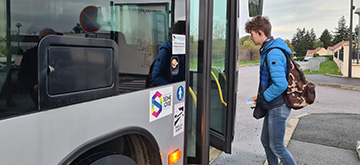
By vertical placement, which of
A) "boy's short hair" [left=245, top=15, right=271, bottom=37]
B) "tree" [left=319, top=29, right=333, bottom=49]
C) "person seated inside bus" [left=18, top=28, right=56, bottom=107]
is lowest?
"person seated inside bus" [left=18, top=28, right=56, bottom=107]

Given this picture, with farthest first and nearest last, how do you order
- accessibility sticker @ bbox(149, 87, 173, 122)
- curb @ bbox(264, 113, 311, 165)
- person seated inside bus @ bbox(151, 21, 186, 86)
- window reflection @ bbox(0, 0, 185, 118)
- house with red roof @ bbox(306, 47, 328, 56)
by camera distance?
house with red roof @ bbox(306, 47, 328, 56) < curb @ bbox(264, 113, 311, 165) < person seated inside bus @ bbox(151, 21, 186, 86) < accessibility sticker @ bbox(149, 87, 173, 122) < window reflection @ bbox(0, 0, 185, 118)

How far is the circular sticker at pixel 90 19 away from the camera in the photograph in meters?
1.48

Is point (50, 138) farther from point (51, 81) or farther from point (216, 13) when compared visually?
point (216, 13)

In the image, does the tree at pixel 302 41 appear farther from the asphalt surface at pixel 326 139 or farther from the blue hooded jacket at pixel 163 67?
the blue hooded jacket at pixel 163 67

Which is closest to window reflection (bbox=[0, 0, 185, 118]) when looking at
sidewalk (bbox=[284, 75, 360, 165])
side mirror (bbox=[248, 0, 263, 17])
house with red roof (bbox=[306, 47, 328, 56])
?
side mirror (bbox=[248, 0, 263, 17])

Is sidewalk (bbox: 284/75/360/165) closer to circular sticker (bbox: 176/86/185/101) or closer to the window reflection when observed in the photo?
circular sticker (bbox: 176/86/185/101)

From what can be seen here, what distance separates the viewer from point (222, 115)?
157 inches

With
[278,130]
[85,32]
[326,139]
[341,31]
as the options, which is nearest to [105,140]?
[85,32]

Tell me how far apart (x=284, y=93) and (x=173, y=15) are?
1.56 meters

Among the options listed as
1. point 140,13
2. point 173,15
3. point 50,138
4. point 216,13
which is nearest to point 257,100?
point 216,13

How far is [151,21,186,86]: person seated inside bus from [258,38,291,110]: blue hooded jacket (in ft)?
3.41

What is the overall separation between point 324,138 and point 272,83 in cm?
319

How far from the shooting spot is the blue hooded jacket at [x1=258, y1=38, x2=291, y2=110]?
303 centimetres

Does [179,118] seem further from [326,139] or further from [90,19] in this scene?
[326,139]
